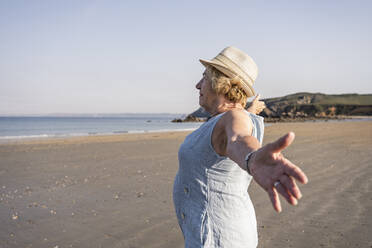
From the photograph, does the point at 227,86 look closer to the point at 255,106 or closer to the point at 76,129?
the point at 255,106

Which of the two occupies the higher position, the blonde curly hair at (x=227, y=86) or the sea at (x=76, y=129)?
the blonde curly hair at (x=227, y=86)

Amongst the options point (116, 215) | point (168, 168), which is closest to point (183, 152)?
point (116, 215)

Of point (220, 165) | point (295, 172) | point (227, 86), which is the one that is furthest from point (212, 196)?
point (295, 172)

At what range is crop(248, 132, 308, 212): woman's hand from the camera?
1.00 meters

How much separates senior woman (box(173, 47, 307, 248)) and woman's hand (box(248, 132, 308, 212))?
0.26m

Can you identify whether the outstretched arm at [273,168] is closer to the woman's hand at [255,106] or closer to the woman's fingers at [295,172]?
the woman's fingers at [295,172]

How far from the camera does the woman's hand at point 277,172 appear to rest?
3.27 feet

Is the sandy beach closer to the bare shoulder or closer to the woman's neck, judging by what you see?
the woman's neck

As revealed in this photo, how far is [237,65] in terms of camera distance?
6.77 feet

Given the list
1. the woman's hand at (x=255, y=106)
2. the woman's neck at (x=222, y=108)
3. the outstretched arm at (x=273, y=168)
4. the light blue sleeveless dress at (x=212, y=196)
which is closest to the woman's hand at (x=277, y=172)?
the outstretched arm at (x=273, y=168)

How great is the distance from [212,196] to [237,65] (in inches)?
33.1

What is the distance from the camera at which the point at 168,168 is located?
9.52 meters

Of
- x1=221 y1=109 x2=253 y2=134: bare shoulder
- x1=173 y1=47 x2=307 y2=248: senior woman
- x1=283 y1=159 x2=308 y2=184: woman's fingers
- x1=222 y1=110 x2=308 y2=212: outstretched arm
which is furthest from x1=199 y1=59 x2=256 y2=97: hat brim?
x1=283 y1=159 x2=308 y2=184: woman's fingers

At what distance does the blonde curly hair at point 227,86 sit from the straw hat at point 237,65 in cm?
3
